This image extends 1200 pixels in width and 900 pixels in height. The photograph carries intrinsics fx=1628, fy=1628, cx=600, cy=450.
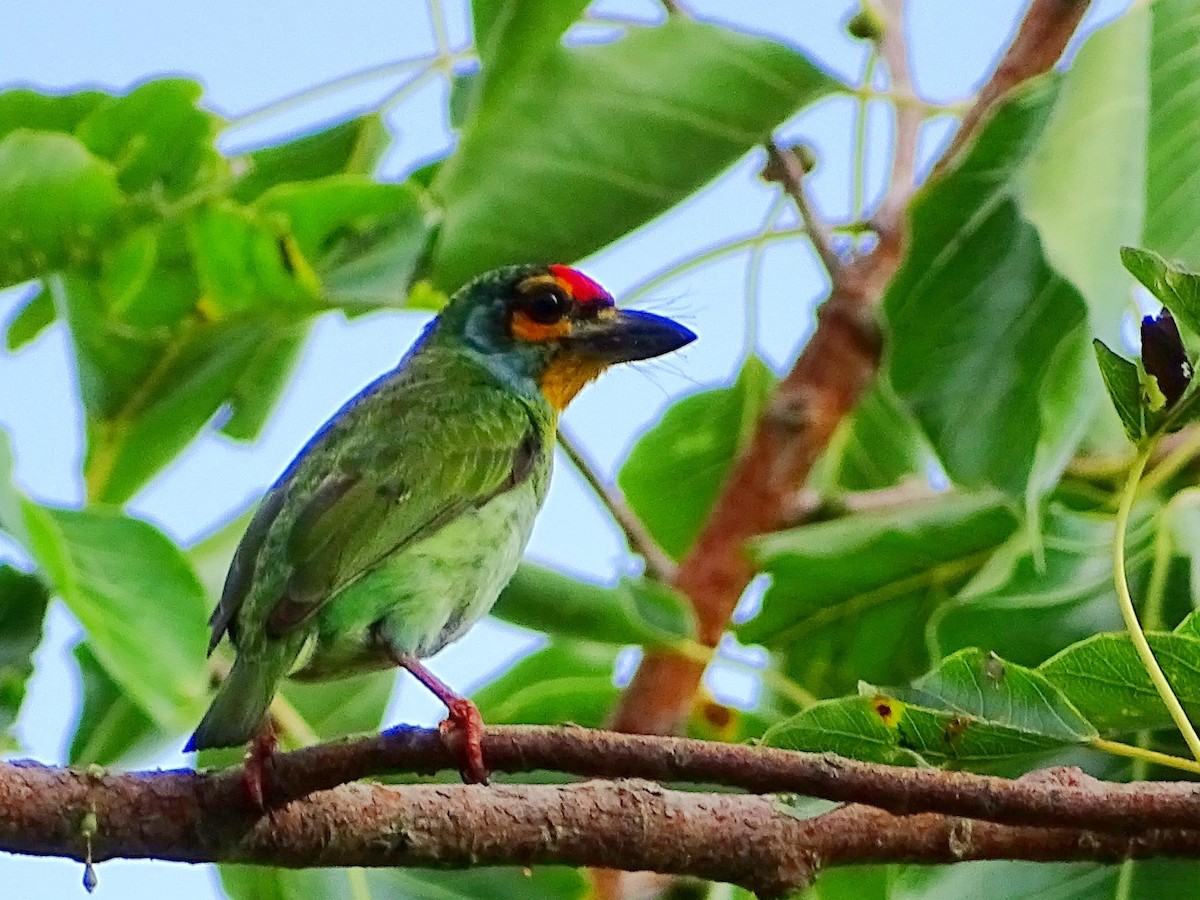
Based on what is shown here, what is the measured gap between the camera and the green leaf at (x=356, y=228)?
1689 millimetres

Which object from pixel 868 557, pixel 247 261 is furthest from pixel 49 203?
pixel 868 557

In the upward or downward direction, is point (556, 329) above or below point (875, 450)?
above

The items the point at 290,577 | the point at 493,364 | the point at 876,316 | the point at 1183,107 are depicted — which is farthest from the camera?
the point at 493,364

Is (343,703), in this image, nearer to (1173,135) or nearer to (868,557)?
(868,557)

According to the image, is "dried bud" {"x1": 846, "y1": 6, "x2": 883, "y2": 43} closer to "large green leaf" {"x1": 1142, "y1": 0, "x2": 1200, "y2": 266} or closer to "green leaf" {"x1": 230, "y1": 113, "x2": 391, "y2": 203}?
"large green leaf" {"x1": 1142, "y1": 0, "x2": 1200, "y2": 266}

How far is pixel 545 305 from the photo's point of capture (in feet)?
5.81

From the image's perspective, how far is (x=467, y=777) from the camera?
104cm

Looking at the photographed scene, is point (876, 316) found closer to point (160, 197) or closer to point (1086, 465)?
point (1086, 465)

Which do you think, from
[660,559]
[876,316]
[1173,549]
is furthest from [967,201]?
[660,559]

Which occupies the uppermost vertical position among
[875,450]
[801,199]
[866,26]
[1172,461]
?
[866,26]

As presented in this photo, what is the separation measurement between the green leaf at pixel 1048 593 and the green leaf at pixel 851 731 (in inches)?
17.8

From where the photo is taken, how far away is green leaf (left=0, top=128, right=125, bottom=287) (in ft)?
5.25

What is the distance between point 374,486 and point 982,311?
56cm

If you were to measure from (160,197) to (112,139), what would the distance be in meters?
0.10
